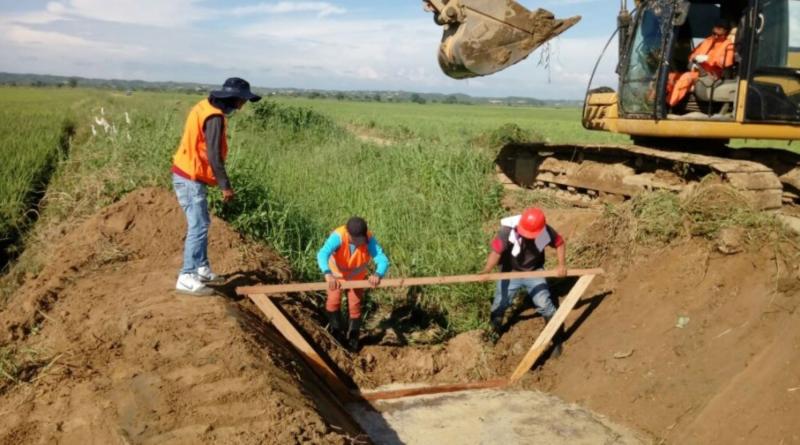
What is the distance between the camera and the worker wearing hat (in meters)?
5.50

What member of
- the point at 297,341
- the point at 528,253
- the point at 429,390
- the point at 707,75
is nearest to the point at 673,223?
the point at 528,253

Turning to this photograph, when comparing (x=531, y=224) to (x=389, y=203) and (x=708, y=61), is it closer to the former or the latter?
(x=708, y=61)

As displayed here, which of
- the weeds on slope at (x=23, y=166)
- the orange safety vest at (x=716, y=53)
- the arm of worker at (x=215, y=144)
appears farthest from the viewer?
the weeds on slope at (x=23, y=166)

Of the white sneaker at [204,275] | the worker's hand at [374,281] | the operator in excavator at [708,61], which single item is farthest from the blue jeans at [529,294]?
the operator in excavator at [708,61]

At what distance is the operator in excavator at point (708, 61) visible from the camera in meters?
7.62

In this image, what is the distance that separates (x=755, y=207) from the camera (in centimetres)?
685

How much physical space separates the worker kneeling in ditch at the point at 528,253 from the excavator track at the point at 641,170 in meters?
1.97

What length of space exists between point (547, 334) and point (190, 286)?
325 cm

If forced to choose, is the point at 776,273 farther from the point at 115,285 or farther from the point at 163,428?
the point at 115,285

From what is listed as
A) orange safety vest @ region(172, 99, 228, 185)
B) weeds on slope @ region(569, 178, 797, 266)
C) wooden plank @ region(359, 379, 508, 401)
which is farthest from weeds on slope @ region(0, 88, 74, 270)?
weeds on slope @ region(569, 178, 797, 266)

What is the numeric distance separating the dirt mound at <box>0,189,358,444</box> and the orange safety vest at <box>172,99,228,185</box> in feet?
3.32

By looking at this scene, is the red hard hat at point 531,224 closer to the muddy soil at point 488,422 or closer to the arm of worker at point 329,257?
the muddy soil at point 488,422

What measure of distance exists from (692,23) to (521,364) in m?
4.59

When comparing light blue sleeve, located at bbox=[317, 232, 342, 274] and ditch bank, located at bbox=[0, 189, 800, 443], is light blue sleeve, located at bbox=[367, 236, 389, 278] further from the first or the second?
ditch bank, located at bbox=[0, 189, 800, 443]
